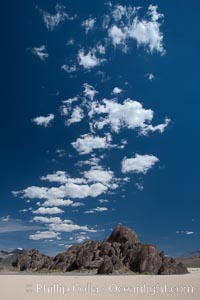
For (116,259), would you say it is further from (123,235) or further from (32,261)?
(32,261)

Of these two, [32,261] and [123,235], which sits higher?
[123,235]

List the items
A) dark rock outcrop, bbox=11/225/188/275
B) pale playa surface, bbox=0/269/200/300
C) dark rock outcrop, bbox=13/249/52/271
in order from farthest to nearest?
dark rock outcrop, bbox=13/249/52/271 → dark rock outcrop, bbox=11/225/188/275 → pale playa surface, bbox=0/269/200/300

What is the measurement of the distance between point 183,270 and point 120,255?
41.2 ft

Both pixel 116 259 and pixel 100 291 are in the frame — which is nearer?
pixel 100 291

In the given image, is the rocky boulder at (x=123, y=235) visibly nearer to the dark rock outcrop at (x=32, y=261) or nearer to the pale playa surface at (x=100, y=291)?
the dark rock outcrop at (x=32, y=261)

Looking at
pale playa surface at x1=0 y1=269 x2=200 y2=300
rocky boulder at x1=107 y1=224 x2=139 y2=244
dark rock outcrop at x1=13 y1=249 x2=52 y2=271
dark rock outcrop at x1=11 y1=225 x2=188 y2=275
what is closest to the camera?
pale playa surface at x1=0 y1=269 x2=200 y2=300

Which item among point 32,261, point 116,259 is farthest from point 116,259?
point 32,261

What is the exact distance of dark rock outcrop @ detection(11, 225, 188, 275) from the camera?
60.3 meters

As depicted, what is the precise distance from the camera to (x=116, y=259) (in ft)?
211

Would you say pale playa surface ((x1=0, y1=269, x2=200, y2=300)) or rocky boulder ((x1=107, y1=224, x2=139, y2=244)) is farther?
rocky boulder ((x1=107, y1=224, x2=139, y2=244))

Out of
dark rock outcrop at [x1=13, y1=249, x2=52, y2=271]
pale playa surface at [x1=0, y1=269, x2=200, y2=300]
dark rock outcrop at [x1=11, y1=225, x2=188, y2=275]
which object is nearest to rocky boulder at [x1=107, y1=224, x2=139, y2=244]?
dark rock outcrop at [x1=11, y1=225, x2=188, y2=275]

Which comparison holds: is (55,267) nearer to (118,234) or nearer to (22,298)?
(118,234)

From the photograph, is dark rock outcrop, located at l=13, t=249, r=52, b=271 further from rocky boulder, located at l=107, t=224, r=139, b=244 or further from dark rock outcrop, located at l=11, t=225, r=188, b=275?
rocky boulder, located at l=107, t=224, r=139, b=244

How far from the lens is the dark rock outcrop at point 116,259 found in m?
60.3
